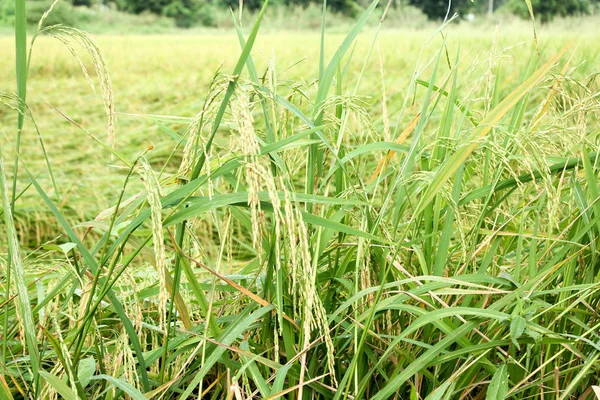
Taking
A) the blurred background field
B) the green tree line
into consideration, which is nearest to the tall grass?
the blurred background field

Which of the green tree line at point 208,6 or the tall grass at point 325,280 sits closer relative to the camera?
the tall grass at point 325,280

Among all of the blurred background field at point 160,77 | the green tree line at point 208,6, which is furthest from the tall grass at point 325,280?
the green tree line at point 208,6

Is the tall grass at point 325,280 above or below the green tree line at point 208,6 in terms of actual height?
below

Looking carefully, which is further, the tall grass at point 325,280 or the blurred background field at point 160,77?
the blurred background field at point 160,77

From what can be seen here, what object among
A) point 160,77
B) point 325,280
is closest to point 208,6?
point 160,77

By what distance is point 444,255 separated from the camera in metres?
0.70

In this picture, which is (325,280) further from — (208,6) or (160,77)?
(208,6)

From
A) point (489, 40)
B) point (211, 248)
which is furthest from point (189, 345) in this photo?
point (489, 40)

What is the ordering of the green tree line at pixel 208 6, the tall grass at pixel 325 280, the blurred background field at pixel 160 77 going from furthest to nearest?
the green tree line at pixel 208 6, the blurred background field at pixel 160 77, the tall grass at pixel 325 280

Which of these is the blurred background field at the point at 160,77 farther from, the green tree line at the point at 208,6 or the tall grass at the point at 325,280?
the tall grass at the point at 325,280

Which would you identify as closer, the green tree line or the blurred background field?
the blurred background field

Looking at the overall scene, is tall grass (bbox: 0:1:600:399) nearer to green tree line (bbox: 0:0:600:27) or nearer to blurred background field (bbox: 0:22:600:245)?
blurred background field (bbox: 0:22:600:245)

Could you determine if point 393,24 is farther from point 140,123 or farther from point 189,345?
point 189,345

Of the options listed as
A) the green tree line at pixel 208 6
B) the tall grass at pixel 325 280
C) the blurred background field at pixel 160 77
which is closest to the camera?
the tall grass at pixel 325 280
